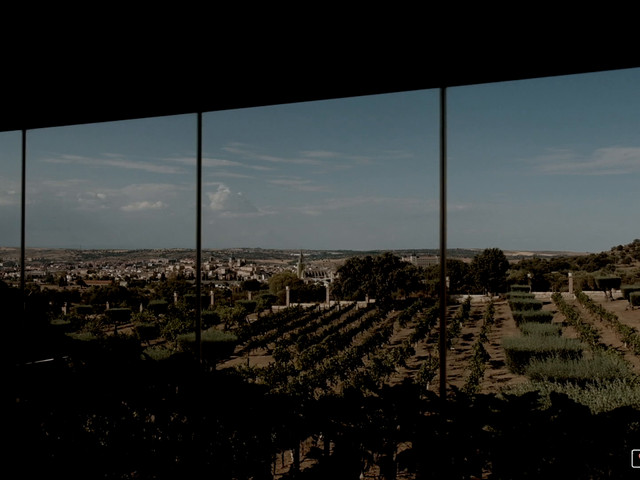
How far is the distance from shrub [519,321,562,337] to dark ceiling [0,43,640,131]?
10509 mm

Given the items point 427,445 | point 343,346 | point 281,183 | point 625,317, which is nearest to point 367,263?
point 343,346

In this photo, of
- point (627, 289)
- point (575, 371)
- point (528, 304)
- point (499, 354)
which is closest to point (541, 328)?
point (528, 304)

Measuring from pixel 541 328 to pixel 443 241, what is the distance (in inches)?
453

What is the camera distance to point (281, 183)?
146 inches

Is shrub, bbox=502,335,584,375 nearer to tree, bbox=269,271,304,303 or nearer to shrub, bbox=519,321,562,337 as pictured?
shrub, bbox=519,321,562,337

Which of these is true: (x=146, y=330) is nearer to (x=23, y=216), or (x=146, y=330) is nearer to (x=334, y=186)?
(x=334, y=186)

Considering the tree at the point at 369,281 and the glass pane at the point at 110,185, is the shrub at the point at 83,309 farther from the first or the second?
the tree at the point at 369,281

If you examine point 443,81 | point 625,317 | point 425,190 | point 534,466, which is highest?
point 443,81

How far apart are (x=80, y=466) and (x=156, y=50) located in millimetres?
Result: 1566

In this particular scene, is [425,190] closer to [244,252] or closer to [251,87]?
[251,87]

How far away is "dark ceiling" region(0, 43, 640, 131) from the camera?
146cm

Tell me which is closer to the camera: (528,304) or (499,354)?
(499,354)

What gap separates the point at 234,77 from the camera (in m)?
1.69

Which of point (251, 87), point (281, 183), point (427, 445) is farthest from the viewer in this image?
point (281, 183)
